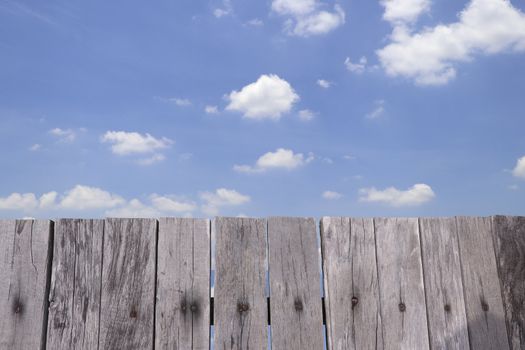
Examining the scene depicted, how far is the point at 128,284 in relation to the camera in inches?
133

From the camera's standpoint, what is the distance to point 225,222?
3.50 metres

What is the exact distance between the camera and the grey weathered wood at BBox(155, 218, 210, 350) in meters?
3.32

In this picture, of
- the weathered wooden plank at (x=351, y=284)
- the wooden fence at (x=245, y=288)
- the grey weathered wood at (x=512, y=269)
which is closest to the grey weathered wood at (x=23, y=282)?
the wooden fence at (x=245, y=288)

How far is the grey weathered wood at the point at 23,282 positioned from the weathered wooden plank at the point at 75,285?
67 mm

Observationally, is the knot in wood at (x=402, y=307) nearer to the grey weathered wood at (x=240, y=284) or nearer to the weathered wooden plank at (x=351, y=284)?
the weathered wooden plank at (x=351, y=284)

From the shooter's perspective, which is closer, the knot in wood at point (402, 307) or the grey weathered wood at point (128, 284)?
the grey weathered wood at point (128, 284)

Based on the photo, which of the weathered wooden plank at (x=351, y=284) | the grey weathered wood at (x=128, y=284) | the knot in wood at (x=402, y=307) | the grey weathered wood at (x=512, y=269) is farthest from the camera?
the grey weathered wood at (x=512, y=269)

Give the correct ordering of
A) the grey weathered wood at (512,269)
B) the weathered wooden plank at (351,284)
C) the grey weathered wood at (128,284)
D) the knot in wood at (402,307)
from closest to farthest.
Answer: the grey weathered wood at (128,284), the weathered wooden plank at (351,284), the knot in wood at (402,307), the grey weathered wood at (512,269)

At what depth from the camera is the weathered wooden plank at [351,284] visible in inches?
136

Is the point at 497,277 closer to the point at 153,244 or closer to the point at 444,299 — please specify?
the point at 444,299

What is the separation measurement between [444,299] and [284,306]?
121 cm

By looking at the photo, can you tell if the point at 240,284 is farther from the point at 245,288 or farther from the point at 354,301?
the point at 354,301

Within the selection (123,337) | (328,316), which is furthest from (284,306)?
(123,337)

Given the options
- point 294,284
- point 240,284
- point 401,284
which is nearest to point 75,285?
point 240,284
